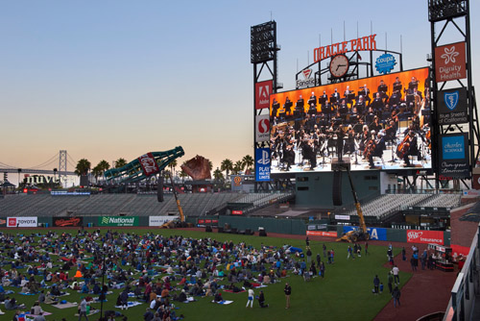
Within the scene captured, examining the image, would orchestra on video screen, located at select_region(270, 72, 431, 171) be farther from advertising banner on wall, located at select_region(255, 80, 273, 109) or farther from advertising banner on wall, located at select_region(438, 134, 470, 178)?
advertising banner on wall, located at select_region(255, 80, 273, 109)

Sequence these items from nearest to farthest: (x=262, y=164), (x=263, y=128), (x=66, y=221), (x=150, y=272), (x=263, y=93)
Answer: (x=150, y=272) → (x=262, y=164) → (x=66, y=221) → (x=263, y=128) → (x=263, y=93)

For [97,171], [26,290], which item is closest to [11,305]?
[26,290]

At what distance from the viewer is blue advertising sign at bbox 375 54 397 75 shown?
2518 inches

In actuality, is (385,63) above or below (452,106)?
above

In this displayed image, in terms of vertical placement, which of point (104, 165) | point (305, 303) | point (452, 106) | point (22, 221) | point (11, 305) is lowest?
point (305, 303)

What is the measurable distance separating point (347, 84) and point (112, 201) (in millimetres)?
57162

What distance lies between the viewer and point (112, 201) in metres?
94.8

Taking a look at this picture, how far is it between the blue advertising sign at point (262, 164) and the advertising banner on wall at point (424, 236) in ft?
101

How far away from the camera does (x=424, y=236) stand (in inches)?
1839

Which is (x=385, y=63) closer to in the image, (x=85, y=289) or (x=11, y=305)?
(x=85, y=289)

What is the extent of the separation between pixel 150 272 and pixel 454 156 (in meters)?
44.2

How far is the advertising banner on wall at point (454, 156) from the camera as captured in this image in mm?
56594

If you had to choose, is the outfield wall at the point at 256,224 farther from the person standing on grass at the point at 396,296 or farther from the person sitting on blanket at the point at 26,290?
the person sitting on blanket at the point at 26,290

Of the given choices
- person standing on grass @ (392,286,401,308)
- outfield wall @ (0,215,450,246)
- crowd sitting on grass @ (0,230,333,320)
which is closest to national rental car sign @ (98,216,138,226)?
outfield wall @ (0,215,450,246)
